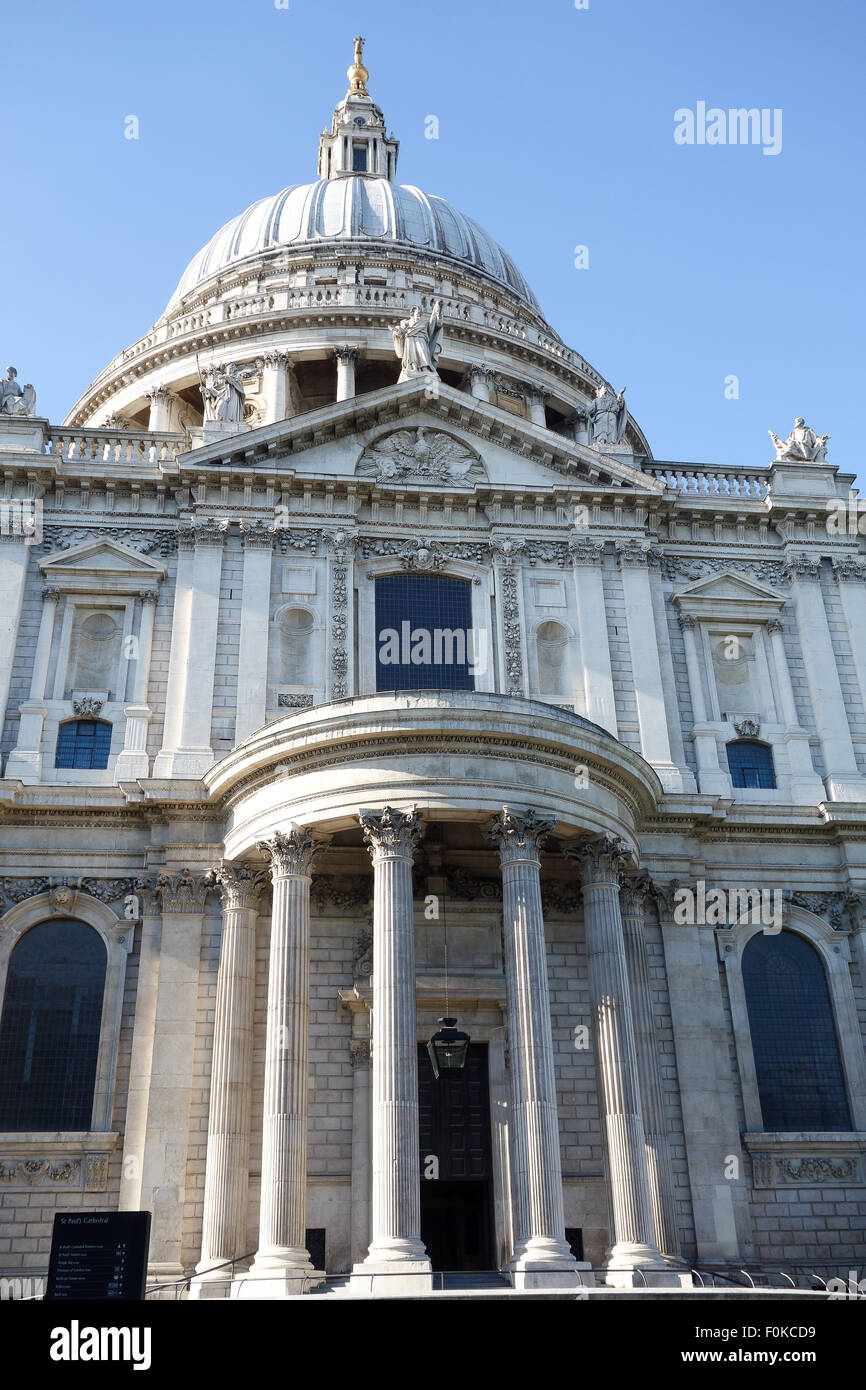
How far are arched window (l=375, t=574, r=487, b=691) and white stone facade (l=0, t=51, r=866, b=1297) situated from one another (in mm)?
428

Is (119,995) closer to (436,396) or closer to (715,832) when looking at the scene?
(715,832)

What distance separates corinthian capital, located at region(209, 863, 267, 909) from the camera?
26219 millimetres

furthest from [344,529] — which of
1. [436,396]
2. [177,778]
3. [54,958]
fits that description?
[54,958]

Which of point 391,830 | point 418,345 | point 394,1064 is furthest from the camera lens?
point 418,345

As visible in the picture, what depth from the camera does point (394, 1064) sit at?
22.1 m

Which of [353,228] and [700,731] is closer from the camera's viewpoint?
[700,731]

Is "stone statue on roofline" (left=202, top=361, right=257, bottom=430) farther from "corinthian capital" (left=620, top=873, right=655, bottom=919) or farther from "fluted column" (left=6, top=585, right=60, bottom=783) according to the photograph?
"corinthian capital" (left=620, top=873, right=655, bottom=919)

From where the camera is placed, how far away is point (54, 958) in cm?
2762

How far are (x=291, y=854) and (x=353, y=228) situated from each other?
3763 centimetres

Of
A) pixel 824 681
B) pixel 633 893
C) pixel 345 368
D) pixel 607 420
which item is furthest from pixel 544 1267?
pixel 345 368

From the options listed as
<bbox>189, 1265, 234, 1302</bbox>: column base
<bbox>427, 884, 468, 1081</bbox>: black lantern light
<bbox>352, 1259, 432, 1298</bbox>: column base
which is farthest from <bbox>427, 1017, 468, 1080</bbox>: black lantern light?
<bbox>189, 1265, 234, 1302</bbox>: column base

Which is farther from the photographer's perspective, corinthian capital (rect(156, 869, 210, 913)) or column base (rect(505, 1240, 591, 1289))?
corinthian capital (rect(156, 869, 210, 913))

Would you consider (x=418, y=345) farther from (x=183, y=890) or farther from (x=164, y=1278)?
(x=164, y=1278)

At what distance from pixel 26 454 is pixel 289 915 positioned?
14916 mm
